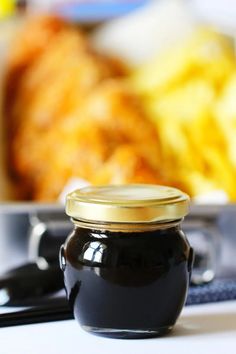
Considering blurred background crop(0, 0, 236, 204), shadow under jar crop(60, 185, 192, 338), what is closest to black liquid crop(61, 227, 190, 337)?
shadow under jar crop(60, 185, 192, 338)

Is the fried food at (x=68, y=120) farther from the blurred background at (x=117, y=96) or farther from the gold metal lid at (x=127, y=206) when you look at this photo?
the gold metal lid at (x=127, y=206)

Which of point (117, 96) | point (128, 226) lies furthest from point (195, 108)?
point (128, 226)

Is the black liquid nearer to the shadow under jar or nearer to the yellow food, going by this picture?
the shadow under jar

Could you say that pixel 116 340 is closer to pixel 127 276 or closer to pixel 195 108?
pixel 127 276

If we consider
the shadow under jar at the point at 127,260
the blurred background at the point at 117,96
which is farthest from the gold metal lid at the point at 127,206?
the blurred background at the point at 117,96

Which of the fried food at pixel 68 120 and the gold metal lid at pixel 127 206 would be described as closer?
the gold metal lid at pixel 127 206

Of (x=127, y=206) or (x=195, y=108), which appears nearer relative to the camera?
(x=127, y=206)
